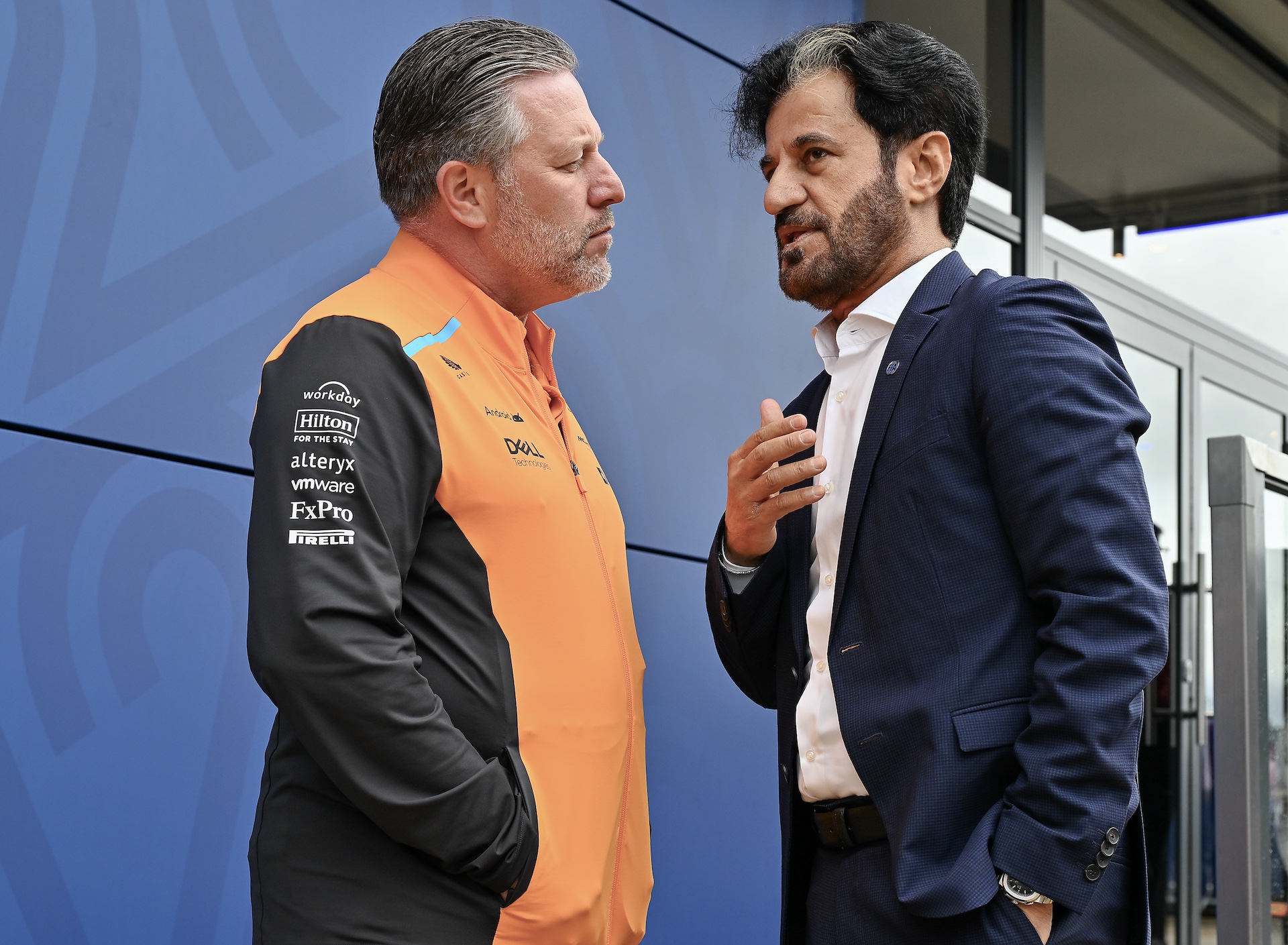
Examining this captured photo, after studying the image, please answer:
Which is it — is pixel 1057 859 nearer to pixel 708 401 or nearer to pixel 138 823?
pixel 138 823

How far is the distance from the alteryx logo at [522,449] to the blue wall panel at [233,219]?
2.60ft

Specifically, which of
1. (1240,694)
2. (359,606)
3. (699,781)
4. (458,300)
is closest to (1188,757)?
(699,781)

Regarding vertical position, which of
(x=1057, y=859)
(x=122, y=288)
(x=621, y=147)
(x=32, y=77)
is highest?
(x=621, y=147)

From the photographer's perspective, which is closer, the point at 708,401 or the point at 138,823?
the point at 138,823

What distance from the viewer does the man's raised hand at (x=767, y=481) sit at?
1814 millimetres

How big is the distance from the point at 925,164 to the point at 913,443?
0.60 metres

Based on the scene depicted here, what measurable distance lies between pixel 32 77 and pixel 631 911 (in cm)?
171

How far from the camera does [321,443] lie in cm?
161

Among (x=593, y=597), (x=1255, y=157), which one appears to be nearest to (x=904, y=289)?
(x=593, y=597)

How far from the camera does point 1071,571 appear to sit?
63.2 inches

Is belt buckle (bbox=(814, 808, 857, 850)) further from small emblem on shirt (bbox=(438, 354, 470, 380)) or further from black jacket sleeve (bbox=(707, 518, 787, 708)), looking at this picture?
small emblem on shirt (bbox=(438, 354, 470, 380))

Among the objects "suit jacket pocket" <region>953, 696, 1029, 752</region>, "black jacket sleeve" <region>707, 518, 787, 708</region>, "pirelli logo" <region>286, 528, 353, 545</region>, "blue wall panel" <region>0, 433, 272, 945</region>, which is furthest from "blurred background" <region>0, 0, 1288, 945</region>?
"suit jacket pocket" <region>953, 696, 1029, 752</region>

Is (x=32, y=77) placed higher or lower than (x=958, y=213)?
higher

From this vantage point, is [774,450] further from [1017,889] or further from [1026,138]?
[1026,138]
